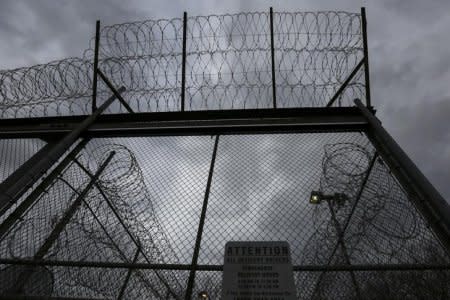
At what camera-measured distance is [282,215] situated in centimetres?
368

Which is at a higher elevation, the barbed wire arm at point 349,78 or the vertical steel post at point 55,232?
the barbed wire arm at point 349,78

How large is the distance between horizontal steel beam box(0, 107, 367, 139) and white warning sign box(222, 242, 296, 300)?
8.38 ft

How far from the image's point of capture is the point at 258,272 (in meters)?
2.50

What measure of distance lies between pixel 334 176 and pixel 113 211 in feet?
10.3

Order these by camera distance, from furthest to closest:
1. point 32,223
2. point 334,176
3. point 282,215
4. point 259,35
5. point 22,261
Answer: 1. point 259,35
2. point 334,176
3. point 32,223
4. point 282,215
5. point 22,261

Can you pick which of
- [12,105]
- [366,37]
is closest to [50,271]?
[12,105]

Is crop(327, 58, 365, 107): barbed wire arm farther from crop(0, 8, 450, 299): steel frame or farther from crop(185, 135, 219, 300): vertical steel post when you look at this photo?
crop(185, 135, 219, 300): vertical steel post

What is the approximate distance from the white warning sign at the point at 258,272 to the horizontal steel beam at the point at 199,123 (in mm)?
2555

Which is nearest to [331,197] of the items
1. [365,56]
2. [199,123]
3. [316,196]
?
[316,196]

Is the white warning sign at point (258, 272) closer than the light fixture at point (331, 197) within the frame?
Yes

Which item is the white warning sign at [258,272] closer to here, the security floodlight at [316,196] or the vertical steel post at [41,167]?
the security floodlight at [316,196]

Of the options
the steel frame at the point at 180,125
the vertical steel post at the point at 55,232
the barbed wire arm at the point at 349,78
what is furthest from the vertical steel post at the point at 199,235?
the barbed wire arm at the point at 349,78

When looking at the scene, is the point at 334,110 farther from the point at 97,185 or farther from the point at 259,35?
the point at 97,185

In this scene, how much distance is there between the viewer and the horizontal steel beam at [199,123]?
16.2 ft
